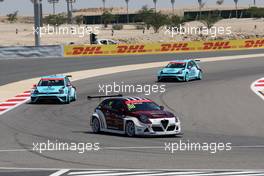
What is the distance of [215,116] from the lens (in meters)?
29.0

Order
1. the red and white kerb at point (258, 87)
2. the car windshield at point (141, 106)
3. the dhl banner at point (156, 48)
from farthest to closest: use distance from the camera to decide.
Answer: the dhl banner at point (156, 48)
the red and white kerb at point (258, 87)
the car windshield at point (141, 106)

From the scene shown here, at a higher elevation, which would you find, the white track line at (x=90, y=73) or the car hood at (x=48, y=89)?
the car hood at (x=48, y=89)

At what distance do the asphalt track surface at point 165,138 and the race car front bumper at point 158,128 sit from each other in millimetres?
224

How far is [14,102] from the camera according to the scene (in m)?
35.2

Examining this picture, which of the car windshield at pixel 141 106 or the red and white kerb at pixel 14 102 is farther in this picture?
the red and white kerb at pixel 14 102

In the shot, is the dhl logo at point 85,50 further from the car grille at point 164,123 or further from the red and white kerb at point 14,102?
the car grille at point 164,123

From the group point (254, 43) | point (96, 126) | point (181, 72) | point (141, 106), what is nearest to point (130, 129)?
point (141, 106)

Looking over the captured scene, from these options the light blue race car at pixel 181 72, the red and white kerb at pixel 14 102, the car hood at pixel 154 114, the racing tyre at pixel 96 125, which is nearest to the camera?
the car hood at pixel 154 114

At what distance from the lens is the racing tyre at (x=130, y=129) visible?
22953mm

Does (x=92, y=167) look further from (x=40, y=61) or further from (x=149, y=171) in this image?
(x=40, y=61)

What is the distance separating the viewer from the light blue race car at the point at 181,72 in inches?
1753

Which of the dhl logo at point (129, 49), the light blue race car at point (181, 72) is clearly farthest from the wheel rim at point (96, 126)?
the dhl logo at point (129, 49)

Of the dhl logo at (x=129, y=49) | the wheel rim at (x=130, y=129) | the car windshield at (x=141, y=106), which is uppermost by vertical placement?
the car windshield at (x=141, y=106)

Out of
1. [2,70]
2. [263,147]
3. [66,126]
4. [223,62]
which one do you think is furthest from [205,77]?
[263,147]
